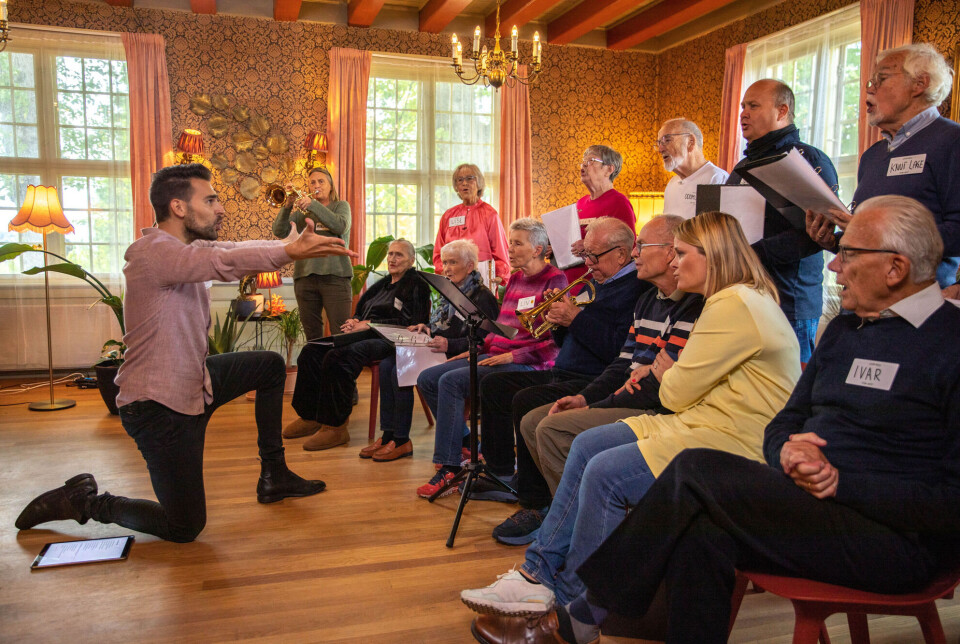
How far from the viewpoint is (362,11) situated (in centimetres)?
619

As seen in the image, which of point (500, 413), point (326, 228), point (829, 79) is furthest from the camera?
point (829, 79)

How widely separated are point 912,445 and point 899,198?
52cm

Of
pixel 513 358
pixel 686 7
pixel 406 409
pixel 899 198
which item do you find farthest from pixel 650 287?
pixel 686 7

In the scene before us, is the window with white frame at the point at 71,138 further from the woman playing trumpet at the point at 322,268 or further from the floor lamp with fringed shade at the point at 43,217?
the woman playing trumpet at the point at 322,268

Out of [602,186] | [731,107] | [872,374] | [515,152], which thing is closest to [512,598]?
[872,374]

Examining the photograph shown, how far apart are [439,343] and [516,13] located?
373 cm

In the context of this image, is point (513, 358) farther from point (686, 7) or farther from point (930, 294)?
point (686, 7)

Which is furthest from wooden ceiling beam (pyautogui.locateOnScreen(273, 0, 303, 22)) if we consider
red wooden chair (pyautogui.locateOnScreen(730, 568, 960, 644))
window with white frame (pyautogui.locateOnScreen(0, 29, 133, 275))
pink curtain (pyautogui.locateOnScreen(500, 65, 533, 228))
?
red wooden chair (pyautogui.locateOnScreen(730, 568, 960, 644))

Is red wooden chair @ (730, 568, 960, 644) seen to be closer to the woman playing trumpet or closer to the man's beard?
the man's beard

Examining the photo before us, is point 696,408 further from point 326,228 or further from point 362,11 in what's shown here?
point 362,11

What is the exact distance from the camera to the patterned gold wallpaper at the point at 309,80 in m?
6.18

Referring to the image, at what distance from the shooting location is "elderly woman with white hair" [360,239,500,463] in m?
3.69

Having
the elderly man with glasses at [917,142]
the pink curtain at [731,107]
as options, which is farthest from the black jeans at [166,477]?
the pink curtain at [731,107]

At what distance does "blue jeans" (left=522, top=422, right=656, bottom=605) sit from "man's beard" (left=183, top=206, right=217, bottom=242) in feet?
5.52
